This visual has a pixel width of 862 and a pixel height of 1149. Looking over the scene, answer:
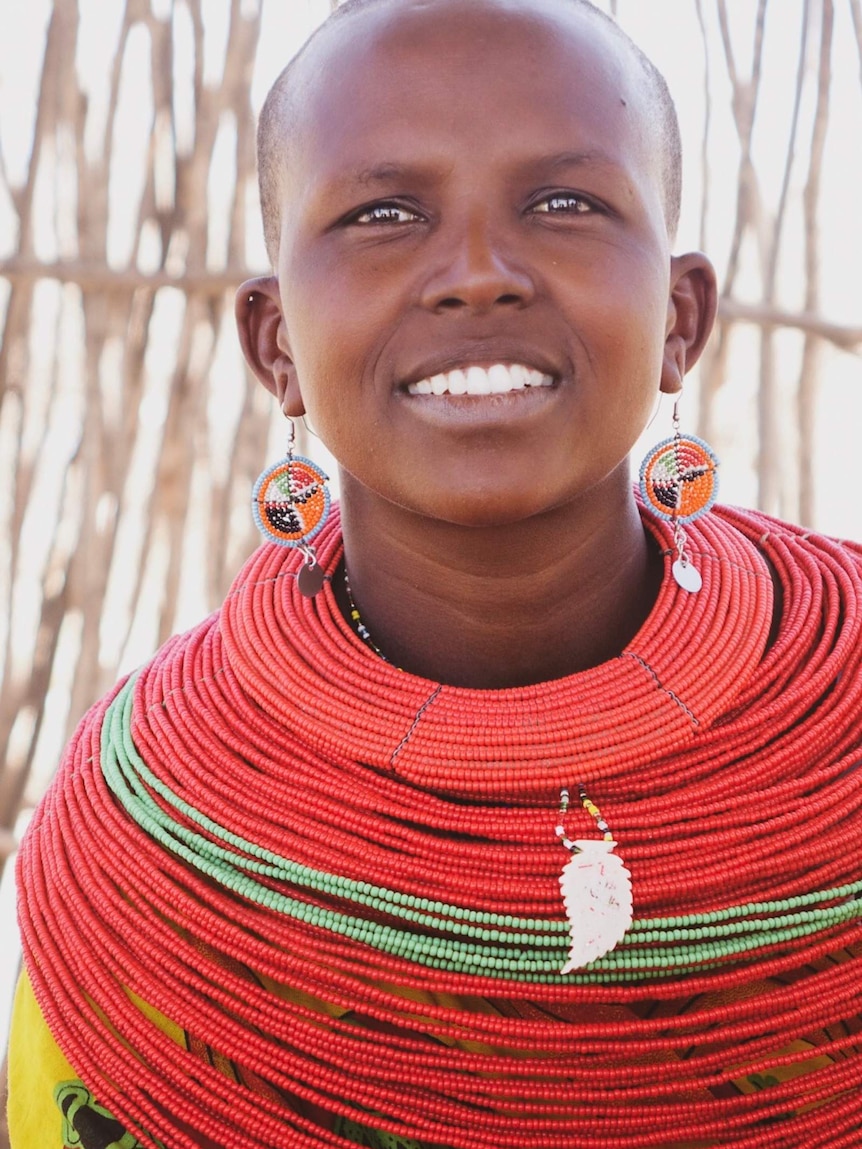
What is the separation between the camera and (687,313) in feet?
7.29

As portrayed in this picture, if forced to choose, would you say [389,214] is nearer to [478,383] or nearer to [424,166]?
[424,166]

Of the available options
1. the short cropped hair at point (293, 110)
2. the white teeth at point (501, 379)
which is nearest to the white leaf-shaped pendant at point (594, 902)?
the white teeth at point (501, 379)

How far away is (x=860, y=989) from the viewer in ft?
5.88

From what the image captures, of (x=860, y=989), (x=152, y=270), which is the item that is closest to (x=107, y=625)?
(x=152, y=270)

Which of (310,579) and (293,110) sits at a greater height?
(293,110)

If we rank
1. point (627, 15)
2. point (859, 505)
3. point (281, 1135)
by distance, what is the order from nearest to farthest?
point (281, 1135)
point (627, 15)
point (859, 505)

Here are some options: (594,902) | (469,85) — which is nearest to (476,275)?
(469,85)

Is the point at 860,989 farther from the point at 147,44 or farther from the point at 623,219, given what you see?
the point at 147,44

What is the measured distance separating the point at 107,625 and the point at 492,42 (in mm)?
2680

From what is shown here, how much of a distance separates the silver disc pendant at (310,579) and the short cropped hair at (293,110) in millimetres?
509

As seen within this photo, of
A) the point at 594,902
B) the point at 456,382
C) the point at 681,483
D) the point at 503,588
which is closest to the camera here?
the point at 594,902

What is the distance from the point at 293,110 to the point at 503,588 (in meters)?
0.79

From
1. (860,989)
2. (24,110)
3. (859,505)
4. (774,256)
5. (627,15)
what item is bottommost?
(860,989)

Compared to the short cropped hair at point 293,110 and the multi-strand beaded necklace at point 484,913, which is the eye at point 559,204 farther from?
the multi-strand beaded necklace at point 484,913
